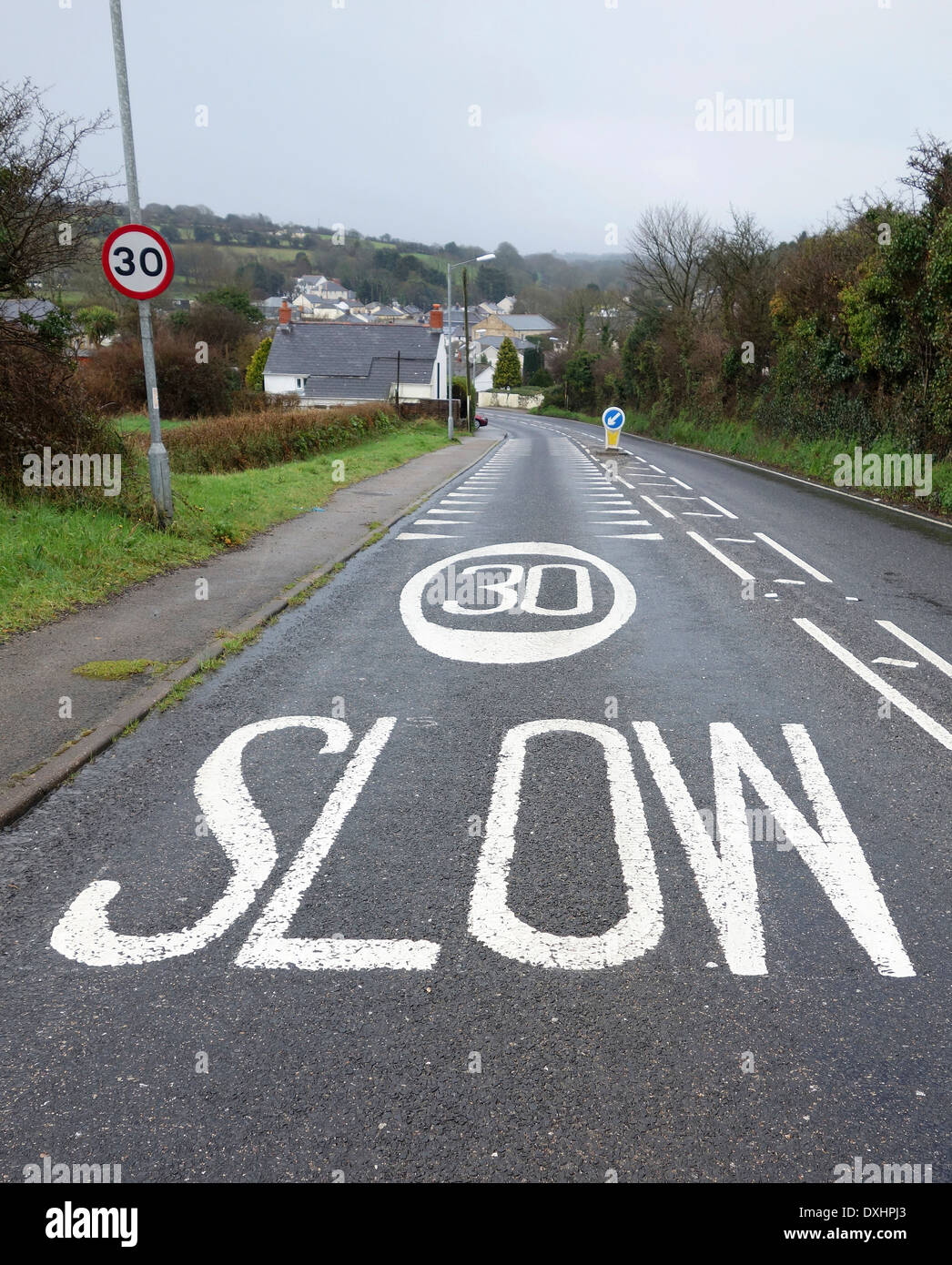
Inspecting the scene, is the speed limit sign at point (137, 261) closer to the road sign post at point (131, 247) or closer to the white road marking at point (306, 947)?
the road sign post at point (131, 247)

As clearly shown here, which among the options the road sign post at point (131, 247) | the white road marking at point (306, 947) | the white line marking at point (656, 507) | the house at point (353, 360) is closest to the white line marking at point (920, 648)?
the white road marking at point (306, 947)

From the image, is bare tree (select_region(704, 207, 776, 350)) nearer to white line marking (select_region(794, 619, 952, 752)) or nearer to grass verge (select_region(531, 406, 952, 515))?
grass verge (select_region(531, 406, 952, 515))

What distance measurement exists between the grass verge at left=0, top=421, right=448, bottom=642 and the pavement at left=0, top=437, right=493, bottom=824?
208mm

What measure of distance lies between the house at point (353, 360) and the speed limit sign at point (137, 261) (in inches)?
2385

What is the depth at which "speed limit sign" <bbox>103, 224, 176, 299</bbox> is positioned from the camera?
948 centimetres

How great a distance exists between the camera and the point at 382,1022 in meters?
2.96

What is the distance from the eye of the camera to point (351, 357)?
2840 inches

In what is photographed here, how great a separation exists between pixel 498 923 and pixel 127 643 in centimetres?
476

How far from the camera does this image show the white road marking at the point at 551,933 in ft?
10.9

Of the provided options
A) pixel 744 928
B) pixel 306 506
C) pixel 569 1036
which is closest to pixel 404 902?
pixel 569 1036

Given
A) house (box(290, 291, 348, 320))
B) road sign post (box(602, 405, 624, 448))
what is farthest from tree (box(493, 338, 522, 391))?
road sign post (box(602, 405, 624, 448))

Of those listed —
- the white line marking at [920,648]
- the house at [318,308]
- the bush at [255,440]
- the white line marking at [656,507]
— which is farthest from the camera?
the house at [318,308]

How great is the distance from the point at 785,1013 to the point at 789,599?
6572mm
